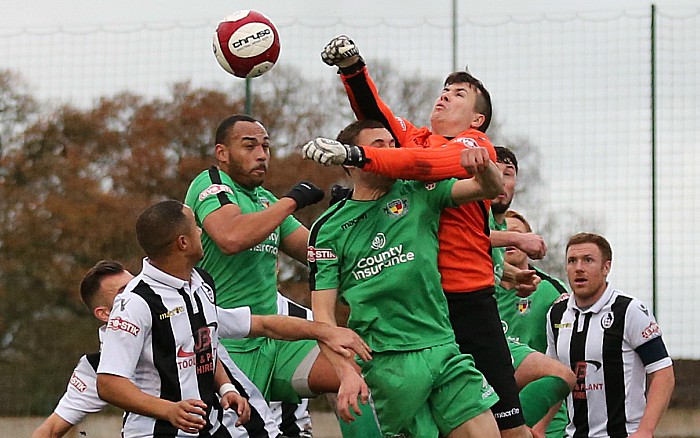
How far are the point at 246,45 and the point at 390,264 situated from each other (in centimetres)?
182

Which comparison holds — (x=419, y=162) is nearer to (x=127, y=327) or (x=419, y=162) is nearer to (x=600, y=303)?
(x=127, y=327)

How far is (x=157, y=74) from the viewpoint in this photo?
9.55 metres

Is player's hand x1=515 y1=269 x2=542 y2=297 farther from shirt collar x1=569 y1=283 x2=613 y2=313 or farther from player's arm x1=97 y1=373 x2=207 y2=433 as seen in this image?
player's arm x1=97 y1=373 x2=207 y2=433

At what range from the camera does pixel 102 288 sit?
552 centimetres

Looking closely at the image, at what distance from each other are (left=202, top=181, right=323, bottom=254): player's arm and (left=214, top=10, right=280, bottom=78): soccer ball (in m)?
0.93

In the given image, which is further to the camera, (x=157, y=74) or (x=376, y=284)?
(x=157, y=74)

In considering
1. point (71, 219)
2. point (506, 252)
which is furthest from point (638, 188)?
point (71, 219)

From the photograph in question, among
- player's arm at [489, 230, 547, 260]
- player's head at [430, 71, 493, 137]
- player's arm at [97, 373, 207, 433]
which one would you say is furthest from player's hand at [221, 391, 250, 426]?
player's head at [430, 71, 493, 137]

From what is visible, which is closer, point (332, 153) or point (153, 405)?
point (153, 405)

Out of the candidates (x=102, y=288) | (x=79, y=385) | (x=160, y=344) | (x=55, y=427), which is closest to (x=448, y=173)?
(x=160, y=344)

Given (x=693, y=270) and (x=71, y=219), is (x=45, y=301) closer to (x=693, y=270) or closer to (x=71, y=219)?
(x=71, y=219)

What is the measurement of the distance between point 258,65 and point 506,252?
5.67 feet

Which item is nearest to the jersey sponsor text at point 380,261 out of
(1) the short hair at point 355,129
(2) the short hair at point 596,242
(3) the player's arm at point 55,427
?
(1) the short hair at point 355,129

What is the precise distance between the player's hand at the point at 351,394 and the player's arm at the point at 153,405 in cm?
56
